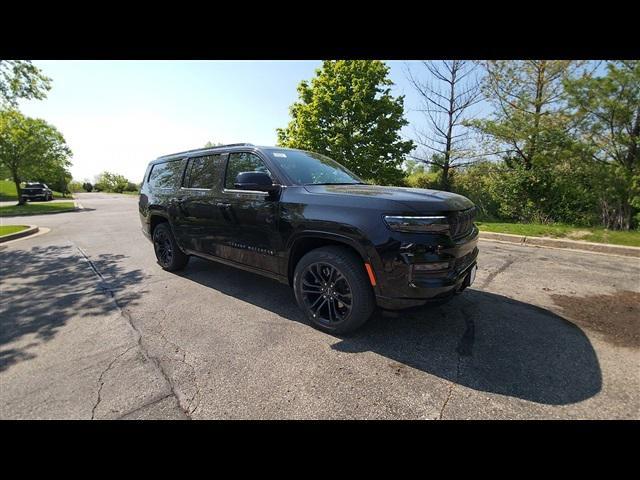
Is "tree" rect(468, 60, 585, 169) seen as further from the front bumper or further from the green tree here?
the green tree

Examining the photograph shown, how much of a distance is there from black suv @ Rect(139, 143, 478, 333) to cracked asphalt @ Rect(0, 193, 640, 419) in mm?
496

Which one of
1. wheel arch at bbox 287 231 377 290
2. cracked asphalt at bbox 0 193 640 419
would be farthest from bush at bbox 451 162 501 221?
wheel arch at bbox 287 231 377 290

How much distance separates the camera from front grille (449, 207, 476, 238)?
2.60m

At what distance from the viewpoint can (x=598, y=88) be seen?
8406 mm

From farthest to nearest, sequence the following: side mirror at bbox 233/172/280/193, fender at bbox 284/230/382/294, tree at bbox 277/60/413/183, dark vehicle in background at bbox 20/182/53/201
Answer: dark vehicle in background at bbox 20/182/53/201 → tree at bbox 277/60/413/183 → side mirror at bbox 233/172/280/193 → fender at bbox 284/230/382/294

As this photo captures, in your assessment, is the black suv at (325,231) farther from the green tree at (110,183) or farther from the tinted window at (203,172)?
the green tree at (110,183)

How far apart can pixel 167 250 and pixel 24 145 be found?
20.1m

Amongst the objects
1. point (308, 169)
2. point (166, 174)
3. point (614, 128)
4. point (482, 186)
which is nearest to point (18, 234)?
point (166, 174)

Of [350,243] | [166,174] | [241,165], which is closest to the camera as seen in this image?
[350,243]

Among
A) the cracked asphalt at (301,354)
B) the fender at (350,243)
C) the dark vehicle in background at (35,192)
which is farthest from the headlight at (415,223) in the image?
the dark vehicle in background at (35,192)

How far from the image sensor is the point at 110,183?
73562mm

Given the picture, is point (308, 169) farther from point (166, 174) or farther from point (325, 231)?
point (166, 174)
